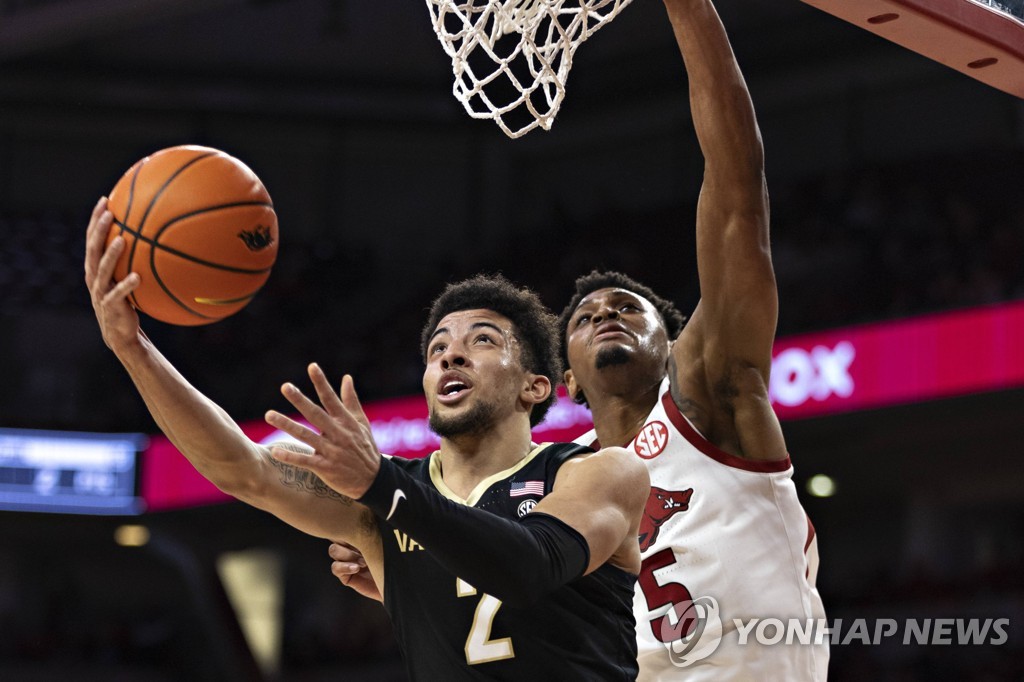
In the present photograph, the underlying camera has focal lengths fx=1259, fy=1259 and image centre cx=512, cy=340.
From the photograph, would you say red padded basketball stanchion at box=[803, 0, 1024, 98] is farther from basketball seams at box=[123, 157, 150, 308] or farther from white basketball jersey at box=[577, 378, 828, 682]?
basketball seams at box=[123, 157, 150, 308]

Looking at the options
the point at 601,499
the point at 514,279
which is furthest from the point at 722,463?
the point at 514,279

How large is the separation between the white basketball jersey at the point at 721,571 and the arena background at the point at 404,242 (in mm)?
4637

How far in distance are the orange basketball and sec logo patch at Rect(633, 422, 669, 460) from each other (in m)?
1.09

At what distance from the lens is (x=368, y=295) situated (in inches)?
523

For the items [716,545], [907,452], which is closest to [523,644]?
[716,545]

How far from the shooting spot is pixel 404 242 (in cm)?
1427

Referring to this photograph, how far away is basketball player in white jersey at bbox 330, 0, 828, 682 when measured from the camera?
2.97 meters

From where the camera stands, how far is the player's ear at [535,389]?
3.04m

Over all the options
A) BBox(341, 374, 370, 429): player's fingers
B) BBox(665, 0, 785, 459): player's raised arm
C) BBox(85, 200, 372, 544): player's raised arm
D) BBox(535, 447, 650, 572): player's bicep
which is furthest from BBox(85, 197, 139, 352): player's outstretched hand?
BBox(665, 0, 785, 459): player's raised arm

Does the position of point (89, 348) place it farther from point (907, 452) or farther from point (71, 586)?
point (907, 452)

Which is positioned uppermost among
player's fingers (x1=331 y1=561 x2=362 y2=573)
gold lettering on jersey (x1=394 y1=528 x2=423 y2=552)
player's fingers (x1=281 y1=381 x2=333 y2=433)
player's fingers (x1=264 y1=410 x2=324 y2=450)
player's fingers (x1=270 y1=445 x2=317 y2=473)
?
player's fingers (x1=281 y1=381 x2=333 y2=433)

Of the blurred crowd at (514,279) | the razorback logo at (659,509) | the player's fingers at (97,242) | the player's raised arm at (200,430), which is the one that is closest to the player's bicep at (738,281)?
the razorback logo at (659,509)

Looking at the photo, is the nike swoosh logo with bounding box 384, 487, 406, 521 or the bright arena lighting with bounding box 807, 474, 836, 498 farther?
the bright arena lighting with bounding box 807, 474, 836, 498

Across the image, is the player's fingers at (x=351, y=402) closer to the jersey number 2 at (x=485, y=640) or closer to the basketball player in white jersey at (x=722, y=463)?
the jersey number 2 at (x=485, y=640)
